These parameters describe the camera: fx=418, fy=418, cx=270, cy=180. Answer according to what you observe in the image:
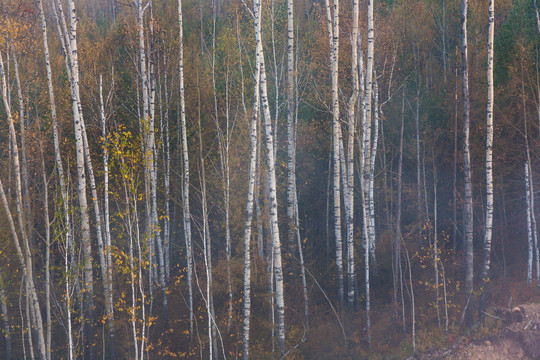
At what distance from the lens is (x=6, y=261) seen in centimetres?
1322

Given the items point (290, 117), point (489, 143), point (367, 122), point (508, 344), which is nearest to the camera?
point (508, 344)

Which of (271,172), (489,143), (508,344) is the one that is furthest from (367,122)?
(508,344)

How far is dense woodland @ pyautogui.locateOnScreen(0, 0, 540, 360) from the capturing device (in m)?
10.7

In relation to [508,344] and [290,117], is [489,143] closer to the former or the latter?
[508,344]

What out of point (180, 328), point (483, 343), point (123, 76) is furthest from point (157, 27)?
point (483, 343)

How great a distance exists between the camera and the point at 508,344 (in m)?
9.82

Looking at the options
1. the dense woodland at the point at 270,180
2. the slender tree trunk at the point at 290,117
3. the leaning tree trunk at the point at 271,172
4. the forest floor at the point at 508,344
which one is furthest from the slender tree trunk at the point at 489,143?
the leaning tree trunk at the point at 271,172

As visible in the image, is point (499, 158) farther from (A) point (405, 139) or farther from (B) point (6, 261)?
(B) point (6, 261)

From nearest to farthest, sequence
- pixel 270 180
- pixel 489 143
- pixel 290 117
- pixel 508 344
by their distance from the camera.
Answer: pixel 270 180 < pixel 508 344 < pixel 489 143 < pixel 290 117

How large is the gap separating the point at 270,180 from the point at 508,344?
→ 22.3 ft

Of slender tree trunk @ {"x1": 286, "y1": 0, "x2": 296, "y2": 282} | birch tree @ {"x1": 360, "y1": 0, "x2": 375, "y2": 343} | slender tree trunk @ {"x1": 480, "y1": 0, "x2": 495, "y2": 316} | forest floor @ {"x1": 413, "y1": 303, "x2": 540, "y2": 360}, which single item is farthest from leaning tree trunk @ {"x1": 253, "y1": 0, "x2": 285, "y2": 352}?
slender tree trunk @ {"x1": 480, "y1": 0, "x2": 495, "y2": 316}

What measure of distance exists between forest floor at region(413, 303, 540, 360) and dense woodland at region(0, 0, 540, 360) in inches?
21.6

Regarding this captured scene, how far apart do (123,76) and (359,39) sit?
9561mm

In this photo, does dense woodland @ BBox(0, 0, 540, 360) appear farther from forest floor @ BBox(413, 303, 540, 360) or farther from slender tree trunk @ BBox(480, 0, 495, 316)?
forest floor @ BBox(413, 303, 540, 360)
